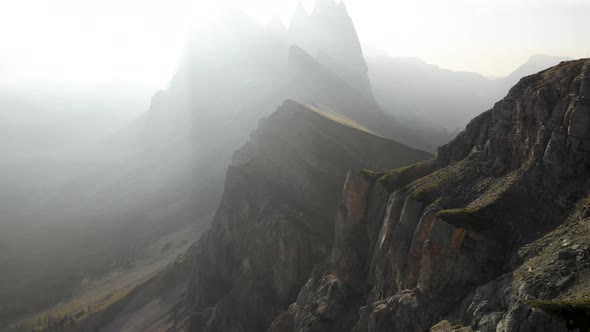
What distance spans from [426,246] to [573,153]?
11.5 metres

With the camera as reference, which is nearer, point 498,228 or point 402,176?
point 498,228

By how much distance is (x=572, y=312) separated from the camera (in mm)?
19734

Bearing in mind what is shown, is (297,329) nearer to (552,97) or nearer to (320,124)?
(552,97)

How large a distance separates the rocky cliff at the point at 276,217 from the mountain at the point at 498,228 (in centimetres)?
2808

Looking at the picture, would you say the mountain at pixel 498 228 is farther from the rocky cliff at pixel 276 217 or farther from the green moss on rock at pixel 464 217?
the rocky cliff at pixel 276 217

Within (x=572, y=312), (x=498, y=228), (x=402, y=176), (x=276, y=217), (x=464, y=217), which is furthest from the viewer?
(x=276, y=217)

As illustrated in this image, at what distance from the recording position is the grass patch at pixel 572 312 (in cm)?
1936

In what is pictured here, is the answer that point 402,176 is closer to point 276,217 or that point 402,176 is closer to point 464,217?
point 464,217

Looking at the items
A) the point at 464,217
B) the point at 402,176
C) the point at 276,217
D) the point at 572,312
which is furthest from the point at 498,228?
the point at 276,217

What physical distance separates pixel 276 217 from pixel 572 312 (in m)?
60.1

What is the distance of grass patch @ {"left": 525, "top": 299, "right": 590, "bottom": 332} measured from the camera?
19359mm

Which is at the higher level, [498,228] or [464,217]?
[464,217]


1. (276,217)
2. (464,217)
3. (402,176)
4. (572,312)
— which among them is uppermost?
(464,217)

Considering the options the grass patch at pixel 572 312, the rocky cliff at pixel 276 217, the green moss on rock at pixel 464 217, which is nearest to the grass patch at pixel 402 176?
the green moss on rock at pixel 464 217
